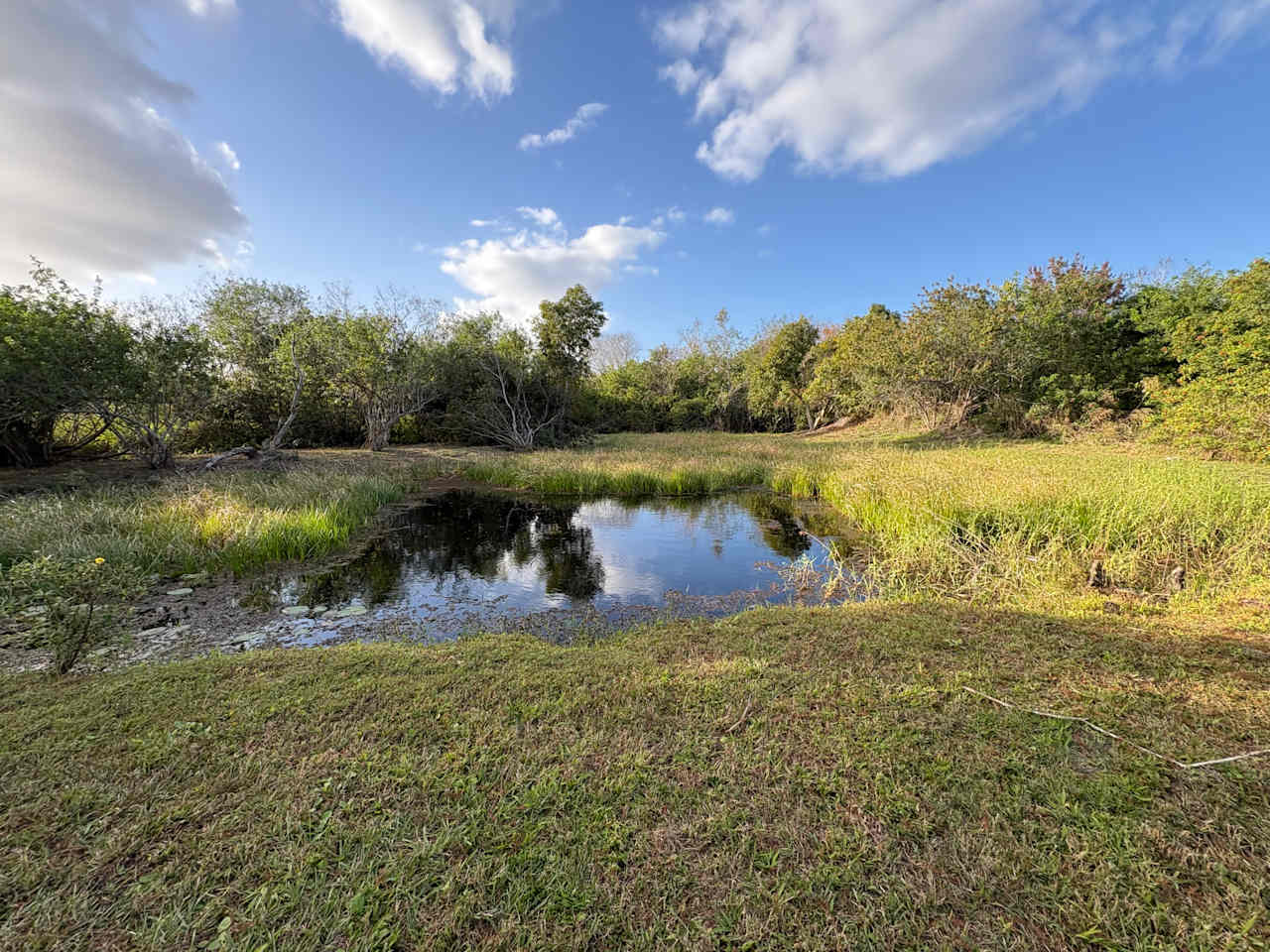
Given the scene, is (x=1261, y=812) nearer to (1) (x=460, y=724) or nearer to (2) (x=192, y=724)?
(1) (x=460, y=724)

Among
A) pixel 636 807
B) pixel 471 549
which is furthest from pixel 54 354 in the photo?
pixel 636 807

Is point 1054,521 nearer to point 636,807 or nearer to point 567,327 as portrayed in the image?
point 636,807

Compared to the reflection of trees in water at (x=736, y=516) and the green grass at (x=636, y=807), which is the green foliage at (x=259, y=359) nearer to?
the reflection of trees in water at (x=736, y=516)

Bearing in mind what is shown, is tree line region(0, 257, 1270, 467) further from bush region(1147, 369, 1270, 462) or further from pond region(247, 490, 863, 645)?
Answer: pond region(247, 490, 863, 645)

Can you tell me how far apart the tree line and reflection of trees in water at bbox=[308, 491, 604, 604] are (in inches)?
267

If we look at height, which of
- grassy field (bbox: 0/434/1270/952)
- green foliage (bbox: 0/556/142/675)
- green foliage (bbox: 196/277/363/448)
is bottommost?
grassy field (bbox: 0/434/1270/952)

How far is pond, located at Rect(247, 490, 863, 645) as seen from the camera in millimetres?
5305

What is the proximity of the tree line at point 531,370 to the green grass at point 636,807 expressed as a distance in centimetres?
1098

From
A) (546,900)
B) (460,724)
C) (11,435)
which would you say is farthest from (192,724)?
(11,435)

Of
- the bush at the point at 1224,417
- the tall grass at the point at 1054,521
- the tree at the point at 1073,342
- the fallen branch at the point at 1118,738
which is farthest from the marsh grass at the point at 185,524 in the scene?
the tree at the point at 1073,342

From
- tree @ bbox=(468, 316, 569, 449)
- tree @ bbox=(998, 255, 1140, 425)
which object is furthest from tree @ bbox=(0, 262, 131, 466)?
tree @ bbox=(998, 255, 1140, 425)

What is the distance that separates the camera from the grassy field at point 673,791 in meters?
1.56

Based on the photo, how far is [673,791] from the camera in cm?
216

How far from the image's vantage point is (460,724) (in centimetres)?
261
